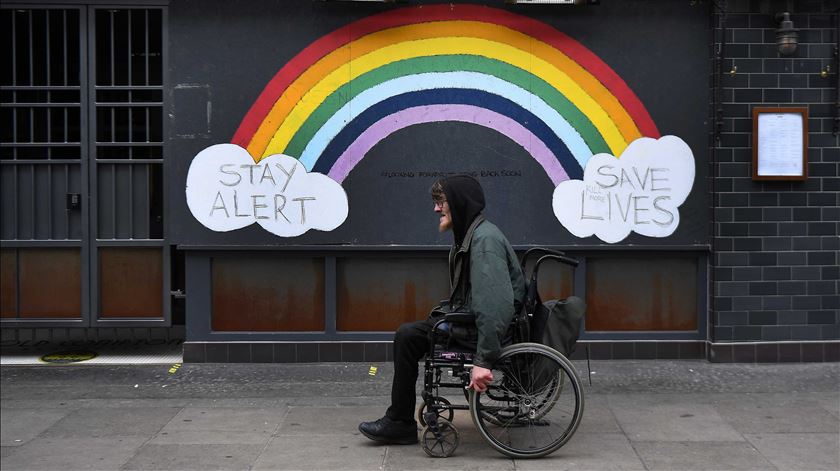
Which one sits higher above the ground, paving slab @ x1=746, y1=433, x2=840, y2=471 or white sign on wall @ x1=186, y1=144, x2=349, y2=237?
white sign on wall @ x1=186, y1=144, x2=349, y2=237

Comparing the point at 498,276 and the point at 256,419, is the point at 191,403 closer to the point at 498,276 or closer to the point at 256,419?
the point at 256,419

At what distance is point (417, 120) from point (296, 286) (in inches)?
71.2

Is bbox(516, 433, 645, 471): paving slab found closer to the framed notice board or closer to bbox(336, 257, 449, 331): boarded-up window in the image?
bbox(336, 257, 449, 331): boarded-up window

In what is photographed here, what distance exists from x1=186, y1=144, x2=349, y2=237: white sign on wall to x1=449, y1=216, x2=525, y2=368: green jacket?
2.71 m

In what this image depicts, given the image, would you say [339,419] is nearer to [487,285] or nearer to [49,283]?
[487,285]

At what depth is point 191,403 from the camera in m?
7.66

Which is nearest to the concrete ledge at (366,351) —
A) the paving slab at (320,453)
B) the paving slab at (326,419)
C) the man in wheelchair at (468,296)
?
the paving slab at (326,419)

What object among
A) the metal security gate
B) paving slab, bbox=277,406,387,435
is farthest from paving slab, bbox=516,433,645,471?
the metal security gate

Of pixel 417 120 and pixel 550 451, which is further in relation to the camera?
pixel 417 120

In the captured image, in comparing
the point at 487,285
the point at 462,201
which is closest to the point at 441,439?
the point at 487,285

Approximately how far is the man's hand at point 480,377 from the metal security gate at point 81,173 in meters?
4.03

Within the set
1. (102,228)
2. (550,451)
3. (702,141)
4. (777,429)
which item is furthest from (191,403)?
(702,141)

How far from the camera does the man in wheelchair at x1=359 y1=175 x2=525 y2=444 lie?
5969 millimetres

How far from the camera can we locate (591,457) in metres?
6.26
